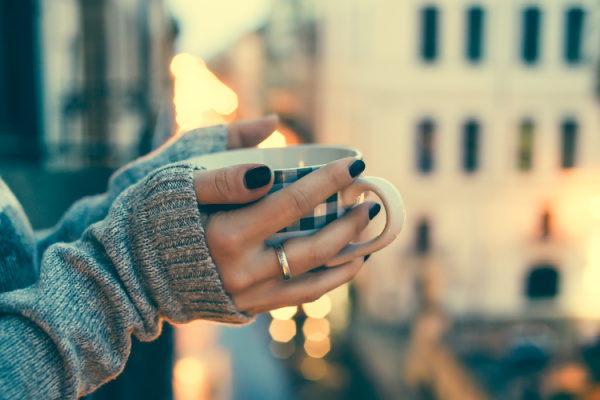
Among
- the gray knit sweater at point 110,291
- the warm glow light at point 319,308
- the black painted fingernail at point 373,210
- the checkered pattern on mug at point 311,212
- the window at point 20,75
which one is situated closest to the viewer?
the gray knit sweater at point 110,291

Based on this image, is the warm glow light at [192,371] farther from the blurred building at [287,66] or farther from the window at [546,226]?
the blurred building at [287,66]

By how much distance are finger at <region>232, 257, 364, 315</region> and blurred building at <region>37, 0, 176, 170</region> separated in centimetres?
287

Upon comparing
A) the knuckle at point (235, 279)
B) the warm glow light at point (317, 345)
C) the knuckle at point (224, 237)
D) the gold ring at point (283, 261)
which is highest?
the knuckle at point (224, 237)

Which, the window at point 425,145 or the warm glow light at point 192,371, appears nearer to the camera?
the warm glow light at point 192,371

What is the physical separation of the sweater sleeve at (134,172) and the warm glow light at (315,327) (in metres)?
15.1

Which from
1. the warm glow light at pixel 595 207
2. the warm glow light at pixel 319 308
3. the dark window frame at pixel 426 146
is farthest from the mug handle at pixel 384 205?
the warm glow light at pixel 595 207

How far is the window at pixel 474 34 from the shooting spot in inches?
620

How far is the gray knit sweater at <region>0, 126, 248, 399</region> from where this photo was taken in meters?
0.71

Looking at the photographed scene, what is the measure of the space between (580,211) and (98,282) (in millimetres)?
18304

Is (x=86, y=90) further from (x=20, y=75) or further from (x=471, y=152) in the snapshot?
(x=471, y=152)

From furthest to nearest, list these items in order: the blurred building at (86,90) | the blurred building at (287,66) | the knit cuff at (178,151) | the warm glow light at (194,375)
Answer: the blurred building at (287,66)
the warm glow light at (194,375)
the blurred building at (86,90)
the knit cuff at (178,151)

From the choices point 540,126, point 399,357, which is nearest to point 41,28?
point 399,357

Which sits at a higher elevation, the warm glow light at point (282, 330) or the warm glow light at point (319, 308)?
the warm glow light at point (319, 308)

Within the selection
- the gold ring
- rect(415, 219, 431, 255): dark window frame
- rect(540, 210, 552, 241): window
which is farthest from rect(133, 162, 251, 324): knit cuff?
rect(540, 210, 552, 241): window
